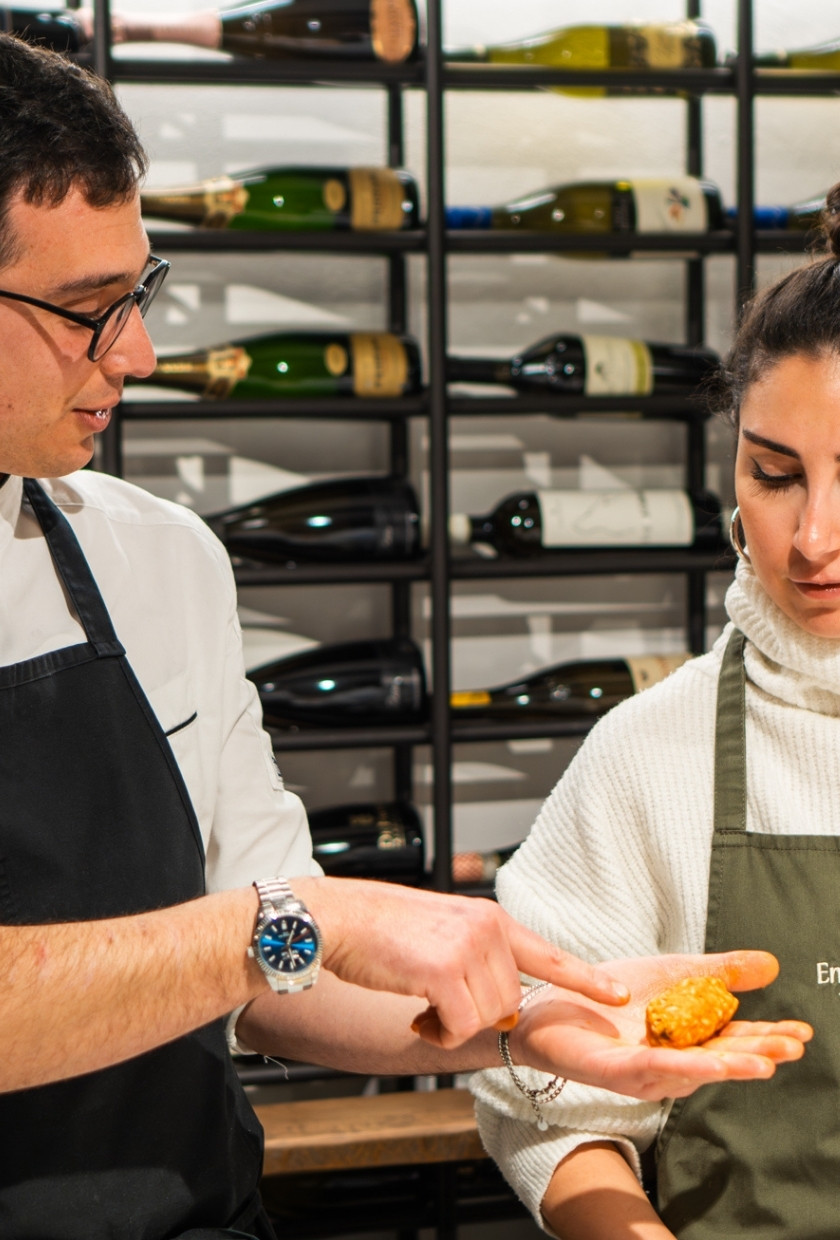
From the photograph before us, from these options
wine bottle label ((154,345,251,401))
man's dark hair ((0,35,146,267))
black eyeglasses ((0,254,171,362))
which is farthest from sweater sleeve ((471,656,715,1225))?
wine bottle label ((154,345,251,401))

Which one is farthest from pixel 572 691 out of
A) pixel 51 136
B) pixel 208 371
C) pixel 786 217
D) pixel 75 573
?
pixel 51 136

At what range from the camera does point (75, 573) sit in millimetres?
1400

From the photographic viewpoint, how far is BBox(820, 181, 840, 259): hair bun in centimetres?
154

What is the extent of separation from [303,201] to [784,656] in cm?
184

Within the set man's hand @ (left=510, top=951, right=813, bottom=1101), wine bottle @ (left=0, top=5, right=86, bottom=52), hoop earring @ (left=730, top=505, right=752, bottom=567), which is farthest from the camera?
wine bottle @ (left=0, top=5, right=86, bottom=52)

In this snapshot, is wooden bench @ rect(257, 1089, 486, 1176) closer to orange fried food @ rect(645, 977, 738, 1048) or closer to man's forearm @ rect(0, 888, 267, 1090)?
orange fried food @ rect(645, 977, 738, 1048)

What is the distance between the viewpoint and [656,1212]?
1.41 metres

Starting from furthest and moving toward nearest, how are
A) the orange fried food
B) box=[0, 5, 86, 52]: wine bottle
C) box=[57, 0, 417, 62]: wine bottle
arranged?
1. box=[57, 0, 417, 62]: wine bottle
2. box=[0, 5, 86, 52]: wine bottle
3. the orange fried food

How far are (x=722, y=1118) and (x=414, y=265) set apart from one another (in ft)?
7.57

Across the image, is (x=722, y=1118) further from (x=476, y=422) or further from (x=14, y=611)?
(x=476, y=422)

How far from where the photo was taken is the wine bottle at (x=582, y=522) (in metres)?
2.94

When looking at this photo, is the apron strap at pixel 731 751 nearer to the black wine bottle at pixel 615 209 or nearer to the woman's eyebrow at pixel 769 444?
the woman's eyebrow at pixel 769 444

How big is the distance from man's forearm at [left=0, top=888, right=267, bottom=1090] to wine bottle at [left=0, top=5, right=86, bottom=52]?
214 cm

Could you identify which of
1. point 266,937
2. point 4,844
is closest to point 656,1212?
point 266,937
